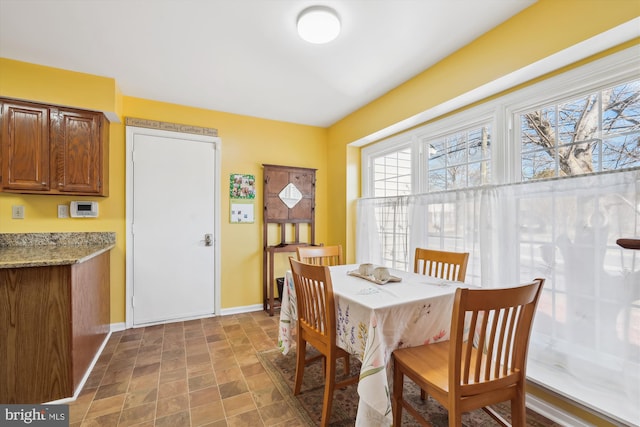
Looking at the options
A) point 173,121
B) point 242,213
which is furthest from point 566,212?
point 173,121

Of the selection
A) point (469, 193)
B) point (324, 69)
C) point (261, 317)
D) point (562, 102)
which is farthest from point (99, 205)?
point (562, 102)

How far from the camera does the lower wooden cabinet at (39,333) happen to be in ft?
5.77

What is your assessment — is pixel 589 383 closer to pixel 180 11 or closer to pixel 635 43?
pixel 635 43

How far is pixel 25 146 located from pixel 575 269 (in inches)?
165

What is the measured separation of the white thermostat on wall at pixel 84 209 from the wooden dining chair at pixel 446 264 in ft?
10.4

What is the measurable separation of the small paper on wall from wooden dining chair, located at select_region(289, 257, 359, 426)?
193 centimetres

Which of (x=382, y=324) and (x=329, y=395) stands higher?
(x=382, y=324)

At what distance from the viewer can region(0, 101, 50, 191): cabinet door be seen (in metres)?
2.37

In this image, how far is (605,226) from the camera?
1494 millimetres

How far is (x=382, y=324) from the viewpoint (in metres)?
1.41

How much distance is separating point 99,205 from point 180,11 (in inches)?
84.5

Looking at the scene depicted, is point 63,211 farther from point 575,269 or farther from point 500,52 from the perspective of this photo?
point 575,269

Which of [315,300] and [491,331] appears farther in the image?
[315,300]

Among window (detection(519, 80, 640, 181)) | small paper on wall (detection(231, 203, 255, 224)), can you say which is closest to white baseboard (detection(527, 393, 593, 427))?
window (detection(519, 80, 640, 181))
